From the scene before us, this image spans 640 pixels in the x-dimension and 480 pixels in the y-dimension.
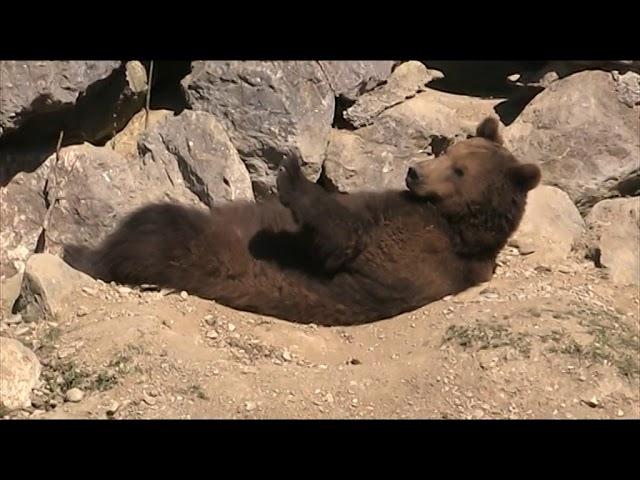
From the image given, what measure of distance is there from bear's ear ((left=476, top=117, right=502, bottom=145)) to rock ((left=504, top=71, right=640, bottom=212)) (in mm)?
1048

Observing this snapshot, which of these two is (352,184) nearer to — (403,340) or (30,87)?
(403,340)

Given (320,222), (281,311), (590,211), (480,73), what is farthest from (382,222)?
(480,73)

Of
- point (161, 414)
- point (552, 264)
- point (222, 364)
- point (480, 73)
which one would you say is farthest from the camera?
point (480, 73)

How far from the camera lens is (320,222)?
638 cm

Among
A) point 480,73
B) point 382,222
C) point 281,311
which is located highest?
point 480,73

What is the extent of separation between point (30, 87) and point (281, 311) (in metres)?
2.22

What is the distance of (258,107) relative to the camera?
24.2 feet

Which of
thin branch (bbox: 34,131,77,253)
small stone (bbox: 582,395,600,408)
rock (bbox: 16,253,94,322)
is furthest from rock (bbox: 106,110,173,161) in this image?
small stone (bbox: 582,395,600,408)

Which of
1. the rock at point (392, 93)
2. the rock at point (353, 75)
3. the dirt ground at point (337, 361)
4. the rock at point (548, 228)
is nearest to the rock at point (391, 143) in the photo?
the rock at point (392, 93)

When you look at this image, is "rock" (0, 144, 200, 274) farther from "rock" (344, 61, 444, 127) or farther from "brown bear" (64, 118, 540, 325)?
"rock" (344, 61, 444, 127)

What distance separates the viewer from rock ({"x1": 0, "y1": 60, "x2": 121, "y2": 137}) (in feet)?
20.3

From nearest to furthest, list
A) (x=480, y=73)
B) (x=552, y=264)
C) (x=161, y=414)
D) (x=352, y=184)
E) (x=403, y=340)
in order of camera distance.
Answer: (x=161, y=414) < (x=403, y=340) < (x=552, y=264) < (x=352, y=184) < (x=480, y=73)

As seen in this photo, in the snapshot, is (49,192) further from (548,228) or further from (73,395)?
(548,228)

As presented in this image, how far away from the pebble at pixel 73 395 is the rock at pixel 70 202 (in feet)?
6.70
